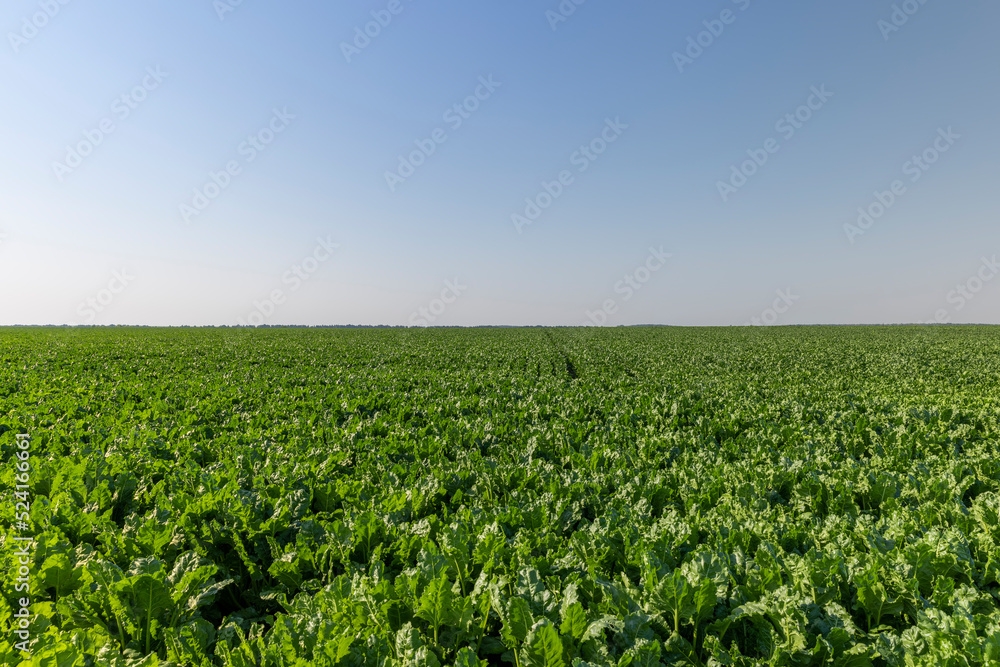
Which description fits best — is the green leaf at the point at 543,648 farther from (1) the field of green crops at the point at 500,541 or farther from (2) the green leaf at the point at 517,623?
(2) the green leaf at the point at 517,623

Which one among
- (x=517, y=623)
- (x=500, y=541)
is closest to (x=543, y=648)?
(x=517, y=623)

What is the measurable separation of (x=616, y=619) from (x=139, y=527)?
14.8 feet

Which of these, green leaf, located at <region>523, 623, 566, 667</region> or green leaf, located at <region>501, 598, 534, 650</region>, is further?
green leaf, located at <region>501, 598, 534, 650</region>

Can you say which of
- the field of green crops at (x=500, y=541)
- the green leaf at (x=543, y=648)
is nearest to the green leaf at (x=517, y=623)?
the field of green crops at (x=500, y=541)

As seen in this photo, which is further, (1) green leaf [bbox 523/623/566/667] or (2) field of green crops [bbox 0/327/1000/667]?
(2) field of green crops [bbox 0/327/1000/667]

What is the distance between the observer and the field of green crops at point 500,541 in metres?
2.87

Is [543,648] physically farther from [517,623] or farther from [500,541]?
[500,541]

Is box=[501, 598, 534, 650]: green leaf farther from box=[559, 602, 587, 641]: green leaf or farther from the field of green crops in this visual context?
box=[559, 602, 587, 641]: green leaf

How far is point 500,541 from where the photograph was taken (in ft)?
12.7

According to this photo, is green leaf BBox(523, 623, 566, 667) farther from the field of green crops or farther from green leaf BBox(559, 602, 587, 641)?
green leaf BBox(559, 602, 587, 641)

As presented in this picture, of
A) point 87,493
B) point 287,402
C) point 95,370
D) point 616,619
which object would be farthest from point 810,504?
point 95,370

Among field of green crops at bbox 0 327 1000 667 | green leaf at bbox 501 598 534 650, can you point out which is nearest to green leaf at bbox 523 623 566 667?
field of green crops at bbox 0 327 1000 667

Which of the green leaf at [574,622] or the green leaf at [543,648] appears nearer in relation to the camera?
the green leaf at [543,648]

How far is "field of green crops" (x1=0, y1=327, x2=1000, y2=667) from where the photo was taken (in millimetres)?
2867
